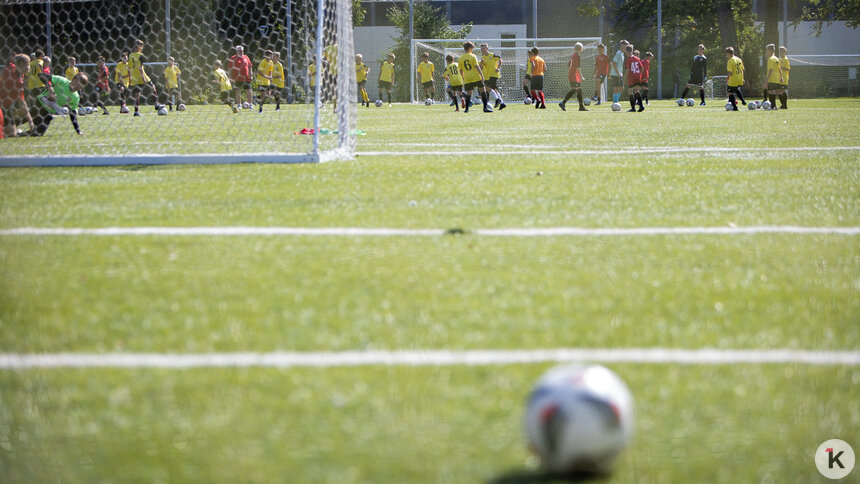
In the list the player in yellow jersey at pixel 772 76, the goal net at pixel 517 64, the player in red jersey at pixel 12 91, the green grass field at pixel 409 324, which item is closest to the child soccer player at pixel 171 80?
the player in red jersey at pixel 12 91

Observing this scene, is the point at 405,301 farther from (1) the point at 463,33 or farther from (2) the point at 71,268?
(1) the point at 463,33

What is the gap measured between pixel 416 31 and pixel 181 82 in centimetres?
1839

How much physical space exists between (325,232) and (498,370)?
2077 millimetres

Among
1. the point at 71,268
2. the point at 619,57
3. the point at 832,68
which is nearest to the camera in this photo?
the point at 71,268

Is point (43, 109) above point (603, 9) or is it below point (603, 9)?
below

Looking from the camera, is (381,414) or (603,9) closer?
(381,414)

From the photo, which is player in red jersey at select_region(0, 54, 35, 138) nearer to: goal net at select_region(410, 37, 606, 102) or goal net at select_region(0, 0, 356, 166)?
goal net at select_region(0, 0, 356, 166)

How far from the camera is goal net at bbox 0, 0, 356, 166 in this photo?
866 cm

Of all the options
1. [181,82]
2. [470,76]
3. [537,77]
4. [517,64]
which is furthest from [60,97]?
[517,64]

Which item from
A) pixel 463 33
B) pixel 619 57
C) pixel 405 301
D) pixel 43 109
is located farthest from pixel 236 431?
pixel 463 33

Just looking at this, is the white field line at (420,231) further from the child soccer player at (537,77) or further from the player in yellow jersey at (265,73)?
the player in yellow jersey at (265,73)

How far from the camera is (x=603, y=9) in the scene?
50.3 metres

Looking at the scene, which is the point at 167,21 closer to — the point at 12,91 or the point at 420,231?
the point at 12,91

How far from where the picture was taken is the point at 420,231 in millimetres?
3979
